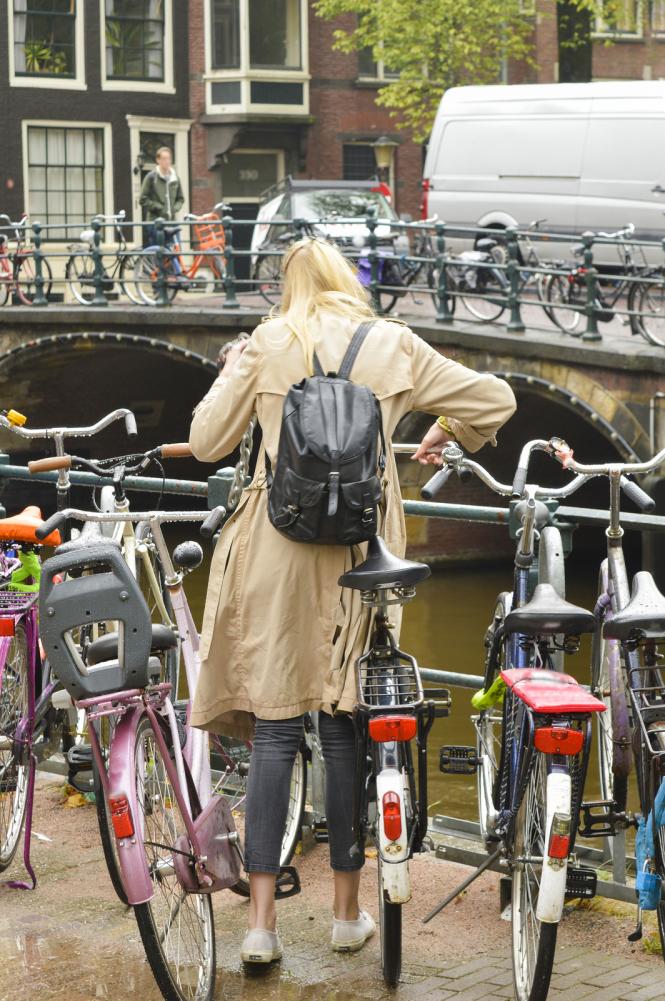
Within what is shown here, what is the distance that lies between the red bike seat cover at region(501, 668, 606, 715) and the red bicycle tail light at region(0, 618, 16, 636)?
1.44m

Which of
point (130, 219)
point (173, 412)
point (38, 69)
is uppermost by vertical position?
point (38, 69)

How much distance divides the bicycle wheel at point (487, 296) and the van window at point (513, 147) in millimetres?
3019

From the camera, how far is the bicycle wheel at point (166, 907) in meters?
3.15

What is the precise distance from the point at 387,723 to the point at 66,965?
936mm

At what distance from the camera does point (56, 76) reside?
2691 centimetres

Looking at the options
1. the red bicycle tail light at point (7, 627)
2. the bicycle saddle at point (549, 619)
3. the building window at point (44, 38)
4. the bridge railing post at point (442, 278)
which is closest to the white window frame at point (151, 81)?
the building window at point (44, 38)

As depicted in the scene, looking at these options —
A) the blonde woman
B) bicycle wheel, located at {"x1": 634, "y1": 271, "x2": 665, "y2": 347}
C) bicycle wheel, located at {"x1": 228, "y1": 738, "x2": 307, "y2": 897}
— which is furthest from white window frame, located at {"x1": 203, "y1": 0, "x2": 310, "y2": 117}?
the blonde woman

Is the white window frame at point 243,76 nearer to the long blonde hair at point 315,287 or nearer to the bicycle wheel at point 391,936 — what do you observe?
the long blonde hair at point 315,287

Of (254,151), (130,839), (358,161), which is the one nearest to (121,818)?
(130,839)

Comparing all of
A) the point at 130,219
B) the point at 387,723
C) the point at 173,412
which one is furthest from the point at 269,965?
the point at 130,219

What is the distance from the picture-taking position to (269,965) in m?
3.48

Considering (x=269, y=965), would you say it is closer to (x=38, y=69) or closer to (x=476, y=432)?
(x=476, y=432)

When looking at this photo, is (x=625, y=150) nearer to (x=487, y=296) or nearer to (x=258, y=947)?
(x=487, y=296)

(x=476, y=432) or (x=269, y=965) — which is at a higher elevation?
(x=476, y=432)
